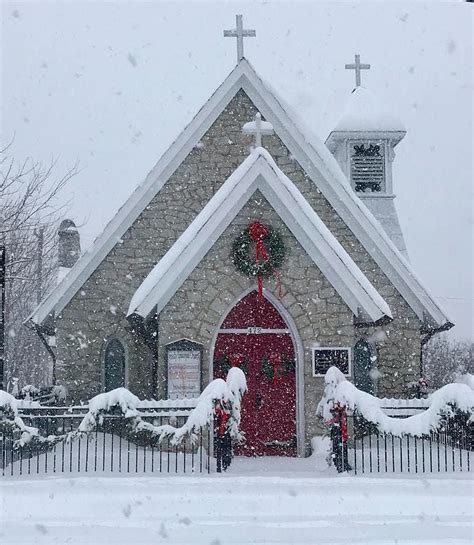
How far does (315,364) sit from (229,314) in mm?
2047

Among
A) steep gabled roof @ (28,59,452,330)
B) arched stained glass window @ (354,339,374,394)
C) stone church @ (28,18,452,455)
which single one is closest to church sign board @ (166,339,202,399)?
stone church @ (28,18,452,455)

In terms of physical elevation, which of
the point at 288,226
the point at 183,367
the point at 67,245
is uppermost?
the point at 67,245

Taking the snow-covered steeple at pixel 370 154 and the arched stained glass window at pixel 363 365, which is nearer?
the arched stained glass window at pixel 363 365

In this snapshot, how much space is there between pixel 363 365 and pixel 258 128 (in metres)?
5.47

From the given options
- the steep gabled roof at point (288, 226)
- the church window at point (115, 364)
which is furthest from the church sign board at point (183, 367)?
the church window at point (115, 364)

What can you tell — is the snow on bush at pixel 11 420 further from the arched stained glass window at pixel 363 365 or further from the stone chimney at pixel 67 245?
the stone chimney at pixel 67 245

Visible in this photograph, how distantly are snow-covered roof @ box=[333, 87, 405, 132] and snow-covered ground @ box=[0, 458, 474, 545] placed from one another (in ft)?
37.6

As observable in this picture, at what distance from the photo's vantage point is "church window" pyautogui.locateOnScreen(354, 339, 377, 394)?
1614cm

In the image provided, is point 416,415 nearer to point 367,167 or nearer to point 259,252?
point 259,252

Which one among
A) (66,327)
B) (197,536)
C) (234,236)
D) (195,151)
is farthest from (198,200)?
(197,536)

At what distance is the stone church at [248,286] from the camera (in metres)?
13.5

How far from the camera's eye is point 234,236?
1362 centimetres

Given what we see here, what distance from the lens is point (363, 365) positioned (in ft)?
53.4

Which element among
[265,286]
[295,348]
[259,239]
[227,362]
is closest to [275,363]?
[295,348]
